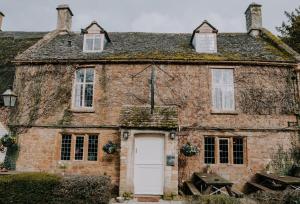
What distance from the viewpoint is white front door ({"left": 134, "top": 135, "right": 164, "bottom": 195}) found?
12766 millimetres

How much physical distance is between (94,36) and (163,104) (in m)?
5.86

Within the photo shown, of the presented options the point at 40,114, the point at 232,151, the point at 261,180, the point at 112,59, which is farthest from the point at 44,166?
the point at 261,180

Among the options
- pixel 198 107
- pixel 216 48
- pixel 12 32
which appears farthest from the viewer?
pixel 12 32

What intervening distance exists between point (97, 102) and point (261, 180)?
354 inches

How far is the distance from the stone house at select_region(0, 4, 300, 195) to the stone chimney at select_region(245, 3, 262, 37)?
2.90m

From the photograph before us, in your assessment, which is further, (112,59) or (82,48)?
(82,48)

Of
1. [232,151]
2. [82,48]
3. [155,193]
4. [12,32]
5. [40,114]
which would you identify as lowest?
[155,193]

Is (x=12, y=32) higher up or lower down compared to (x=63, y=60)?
higher up

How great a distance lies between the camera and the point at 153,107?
45.7 ft

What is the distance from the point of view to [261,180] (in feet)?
44.9

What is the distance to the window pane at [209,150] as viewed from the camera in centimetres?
1434

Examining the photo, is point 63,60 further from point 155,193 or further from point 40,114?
point 155,193

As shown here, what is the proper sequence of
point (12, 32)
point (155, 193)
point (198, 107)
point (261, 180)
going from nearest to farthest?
point (155, 193)
point (261, 180)
point (198, 107)
point (12, 32)

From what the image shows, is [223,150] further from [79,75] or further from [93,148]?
[79,75]
